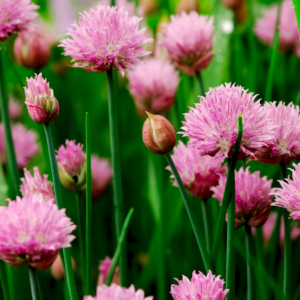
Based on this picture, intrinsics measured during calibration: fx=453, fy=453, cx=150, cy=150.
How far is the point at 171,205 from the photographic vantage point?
70 centimetres

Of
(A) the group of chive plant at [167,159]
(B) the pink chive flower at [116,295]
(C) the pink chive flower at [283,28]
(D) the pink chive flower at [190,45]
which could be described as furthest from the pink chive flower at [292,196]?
(C) the pink chive flower at [283,28]

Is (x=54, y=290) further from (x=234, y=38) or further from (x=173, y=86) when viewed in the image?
(x=234, y=38)

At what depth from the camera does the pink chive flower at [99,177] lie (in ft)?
2.02

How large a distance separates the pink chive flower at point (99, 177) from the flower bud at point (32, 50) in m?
0.16

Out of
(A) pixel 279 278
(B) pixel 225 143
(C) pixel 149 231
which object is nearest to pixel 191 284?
(B) pixel 225 143

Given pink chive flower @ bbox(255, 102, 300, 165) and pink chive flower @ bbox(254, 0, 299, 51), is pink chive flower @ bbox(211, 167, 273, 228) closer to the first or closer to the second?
pink chive flower @ bbox(255, 102, 300, 165)

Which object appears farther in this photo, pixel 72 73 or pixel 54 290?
pixel 72 73

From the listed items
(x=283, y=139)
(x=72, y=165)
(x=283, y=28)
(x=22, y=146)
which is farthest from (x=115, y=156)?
(x=283, y=28)

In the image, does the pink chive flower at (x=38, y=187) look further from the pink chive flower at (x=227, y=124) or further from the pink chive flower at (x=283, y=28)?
the pink chive flower at (x=283, y=28)

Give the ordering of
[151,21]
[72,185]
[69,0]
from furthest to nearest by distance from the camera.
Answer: [69,0] < [151,21] < [72,185]

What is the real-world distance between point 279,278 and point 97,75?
514 millimetres

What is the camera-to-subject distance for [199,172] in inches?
17.2

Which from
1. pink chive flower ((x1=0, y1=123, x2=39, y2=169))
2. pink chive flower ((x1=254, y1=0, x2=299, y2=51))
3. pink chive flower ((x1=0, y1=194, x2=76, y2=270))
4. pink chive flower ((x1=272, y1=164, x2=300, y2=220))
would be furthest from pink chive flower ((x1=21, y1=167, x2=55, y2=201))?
pink chive flower ((x1=254, y1=0, x2=299, y2=51))

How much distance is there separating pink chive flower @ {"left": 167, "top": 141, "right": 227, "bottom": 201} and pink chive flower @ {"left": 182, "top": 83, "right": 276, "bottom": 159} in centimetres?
7
